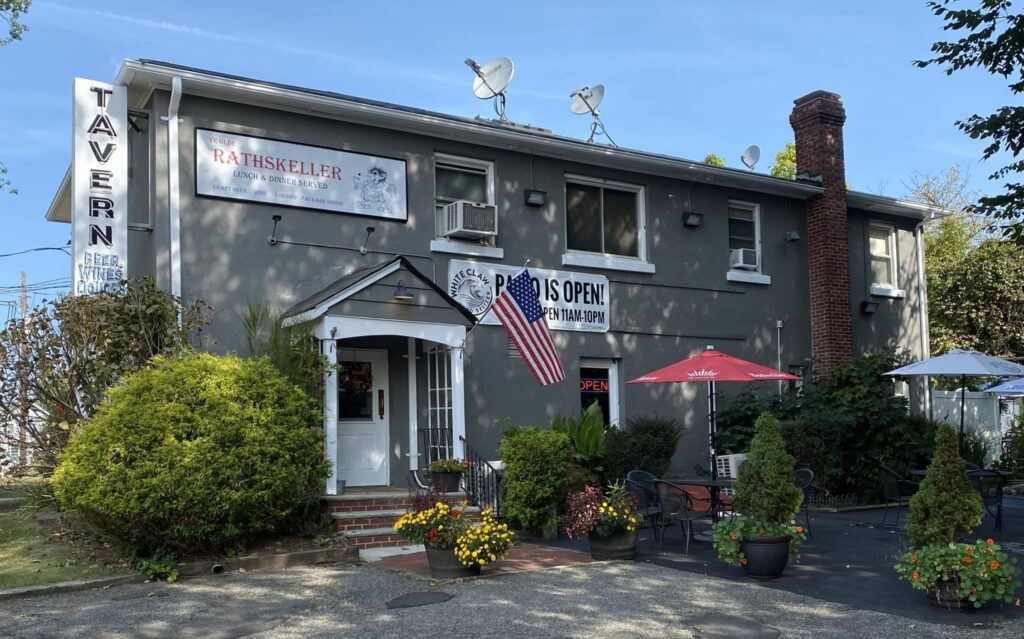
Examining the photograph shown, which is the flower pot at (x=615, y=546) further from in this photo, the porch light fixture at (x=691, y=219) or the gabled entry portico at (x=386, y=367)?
the porch light fixture at (x=691, y=219)

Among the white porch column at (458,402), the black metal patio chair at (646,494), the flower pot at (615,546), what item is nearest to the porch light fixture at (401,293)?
the white porch column at (458,402)

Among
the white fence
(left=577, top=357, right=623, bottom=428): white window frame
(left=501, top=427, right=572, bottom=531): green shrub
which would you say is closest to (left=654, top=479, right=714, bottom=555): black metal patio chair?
(left=501, top=427, right=572, bottom=531): green shrub

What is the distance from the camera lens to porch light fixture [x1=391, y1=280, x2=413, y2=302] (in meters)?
11.7

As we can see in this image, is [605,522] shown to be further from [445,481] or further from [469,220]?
[469,220]

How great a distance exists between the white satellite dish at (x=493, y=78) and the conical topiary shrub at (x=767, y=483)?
797 centimetres

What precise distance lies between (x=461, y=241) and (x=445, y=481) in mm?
3561

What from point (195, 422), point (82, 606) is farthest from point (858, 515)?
point (82, 606)

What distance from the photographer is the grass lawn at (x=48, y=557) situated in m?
8.80

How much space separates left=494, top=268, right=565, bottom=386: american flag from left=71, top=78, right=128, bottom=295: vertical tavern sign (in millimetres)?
4629

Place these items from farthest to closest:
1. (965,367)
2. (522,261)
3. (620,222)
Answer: (620,222)
(522,261)
(965,367)

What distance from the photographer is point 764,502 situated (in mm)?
8578

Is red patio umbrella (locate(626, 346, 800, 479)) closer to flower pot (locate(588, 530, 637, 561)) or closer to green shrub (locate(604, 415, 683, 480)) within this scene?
green shrub (locate(604, 415, 683, 480))

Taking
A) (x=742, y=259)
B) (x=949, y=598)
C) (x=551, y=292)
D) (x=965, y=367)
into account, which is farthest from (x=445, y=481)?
(x=965, y=367)

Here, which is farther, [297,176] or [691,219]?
[691,219]
